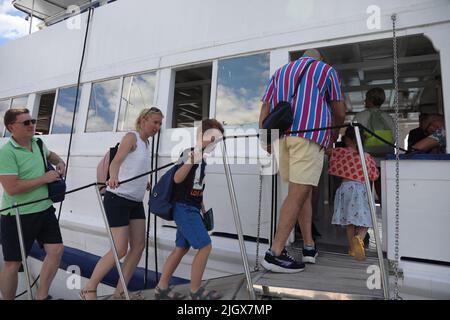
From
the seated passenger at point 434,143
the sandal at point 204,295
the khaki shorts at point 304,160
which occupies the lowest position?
the sandal at point 204,295

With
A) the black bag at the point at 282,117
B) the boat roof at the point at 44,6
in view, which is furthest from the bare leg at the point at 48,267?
the boat roof at the point at 44,6

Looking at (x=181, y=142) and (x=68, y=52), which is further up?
(x=68, y=52)

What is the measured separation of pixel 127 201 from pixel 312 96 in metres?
1.50

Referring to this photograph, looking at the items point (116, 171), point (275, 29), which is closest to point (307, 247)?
point (116, 171)

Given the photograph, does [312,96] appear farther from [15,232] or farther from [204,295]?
[15,232]

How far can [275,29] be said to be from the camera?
3.18m

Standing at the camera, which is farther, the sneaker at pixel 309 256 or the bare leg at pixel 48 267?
the bare leg at pixel 48 267

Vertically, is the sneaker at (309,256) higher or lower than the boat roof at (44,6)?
lower

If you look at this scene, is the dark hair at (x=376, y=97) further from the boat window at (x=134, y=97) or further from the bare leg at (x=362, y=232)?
the boat window at (x=134, y=97)

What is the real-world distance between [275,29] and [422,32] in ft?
4.10

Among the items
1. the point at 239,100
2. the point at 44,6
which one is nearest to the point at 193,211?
the point at 239,100

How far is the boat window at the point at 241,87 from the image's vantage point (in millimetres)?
3244

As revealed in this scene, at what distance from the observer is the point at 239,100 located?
10.9 feet
